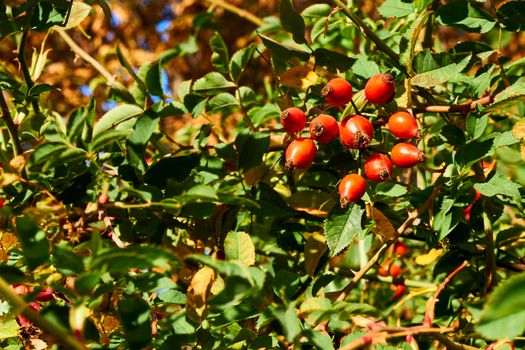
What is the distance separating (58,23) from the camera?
1.09 m

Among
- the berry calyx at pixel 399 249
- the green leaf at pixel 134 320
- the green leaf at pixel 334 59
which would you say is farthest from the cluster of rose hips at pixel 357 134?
the berry calyx at pixel 399 249

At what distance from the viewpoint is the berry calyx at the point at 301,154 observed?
991mm

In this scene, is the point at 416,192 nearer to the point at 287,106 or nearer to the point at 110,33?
the point at 287,106

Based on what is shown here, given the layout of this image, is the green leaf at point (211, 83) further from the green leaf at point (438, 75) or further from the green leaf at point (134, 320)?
the green leaf at point (134, 320)

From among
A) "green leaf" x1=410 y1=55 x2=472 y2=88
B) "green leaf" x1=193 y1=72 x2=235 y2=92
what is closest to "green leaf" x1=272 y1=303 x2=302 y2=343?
"green leaf" x1=410 y1=55 x2=472 y2=88

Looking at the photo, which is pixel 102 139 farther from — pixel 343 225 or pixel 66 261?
pixel 343 225

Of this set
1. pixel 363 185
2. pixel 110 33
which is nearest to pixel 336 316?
pixel 363 185

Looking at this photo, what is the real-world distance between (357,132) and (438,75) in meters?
0.20

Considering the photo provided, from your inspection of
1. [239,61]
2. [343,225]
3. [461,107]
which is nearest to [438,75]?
[461,107]

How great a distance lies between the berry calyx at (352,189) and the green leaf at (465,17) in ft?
1.36

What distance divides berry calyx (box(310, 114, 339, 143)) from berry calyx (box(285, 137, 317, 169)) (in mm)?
18

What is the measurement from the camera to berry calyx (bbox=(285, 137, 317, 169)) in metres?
0.99

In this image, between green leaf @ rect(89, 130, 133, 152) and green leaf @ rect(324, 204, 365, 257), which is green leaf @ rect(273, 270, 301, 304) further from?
green leaf @ rect(89, 130, 133, 152)

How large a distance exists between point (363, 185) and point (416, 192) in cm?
16
